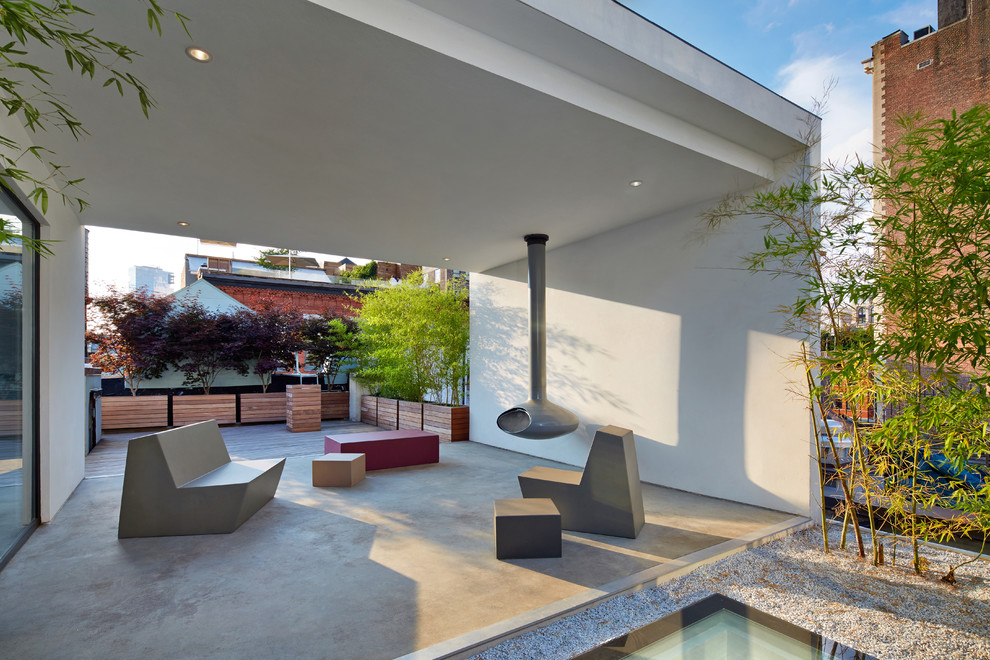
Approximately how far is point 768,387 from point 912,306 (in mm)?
2546

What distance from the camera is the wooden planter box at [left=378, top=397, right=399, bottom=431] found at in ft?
31.8

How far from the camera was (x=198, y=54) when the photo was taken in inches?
111

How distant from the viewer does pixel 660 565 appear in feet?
11.2

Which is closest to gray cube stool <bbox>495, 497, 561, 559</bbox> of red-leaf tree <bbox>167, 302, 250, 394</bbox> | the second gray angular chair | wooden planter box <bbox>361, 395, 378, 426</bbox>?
the second gray angular chair

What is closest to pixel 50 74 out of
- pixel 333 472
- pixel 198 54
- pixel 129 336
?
pixel 198 54

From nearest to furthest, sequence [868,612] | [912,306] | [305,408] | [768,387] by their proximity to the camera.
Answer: [912,306], [868,612], [768,387], [305,408]

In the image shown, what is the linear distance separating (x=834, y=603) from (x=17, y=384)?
5.62m

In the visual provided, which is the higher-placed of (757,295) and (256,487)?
(757,295)

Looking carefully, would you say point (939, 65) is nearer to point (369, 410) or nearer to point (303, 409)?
point (369, 410)

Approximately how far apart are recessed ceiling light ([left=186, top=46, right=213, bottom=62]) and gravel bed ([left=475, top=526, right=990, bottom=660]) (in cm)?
341

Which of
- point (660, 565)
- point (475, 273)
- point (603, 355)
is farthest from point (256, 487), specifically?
point (475, 273)

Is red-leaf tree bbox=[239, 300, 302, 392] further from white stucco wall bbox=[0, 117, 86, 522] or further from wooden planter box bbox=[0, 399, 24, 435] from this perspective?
wooden planter box bbox=[0, 399, 24, 435]

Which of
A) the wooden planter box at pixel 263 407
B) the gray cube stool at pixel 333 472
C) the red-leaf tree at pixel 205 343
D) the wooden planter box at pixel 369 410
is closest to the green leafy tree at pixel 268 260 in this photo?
the red-leaf tree at pixel 205 343

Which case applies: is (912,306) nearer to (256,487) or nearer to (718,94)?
(718,94)
